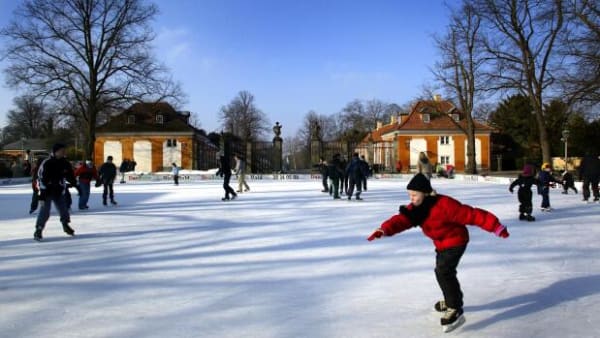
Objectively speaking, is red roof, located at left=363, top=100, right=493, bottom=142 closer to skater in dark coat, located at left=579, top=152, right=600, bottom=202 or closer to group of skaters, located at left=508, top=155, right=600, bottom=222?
group of skaters, located at left=508, top=155, right=600, bottom=222

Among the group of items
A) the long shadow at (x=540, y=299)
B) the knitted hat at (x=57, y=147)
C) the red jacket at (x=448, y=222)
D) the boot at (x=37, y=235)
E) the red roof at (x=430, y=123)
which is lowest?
the long shadow at (x=540, y=299)

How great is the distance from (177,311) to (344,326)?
143 centimetres

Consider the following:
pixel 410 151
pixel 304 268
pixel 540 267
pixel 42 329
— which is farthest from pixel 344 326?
pixel 410 151

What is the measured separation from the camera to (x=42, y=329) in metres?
3.59

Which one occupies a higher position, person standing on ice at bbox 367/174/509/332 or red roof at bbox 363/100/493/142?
red roof at bbox 363/100/493/142

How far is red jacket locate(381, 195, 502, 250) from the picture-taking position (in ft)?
11.5

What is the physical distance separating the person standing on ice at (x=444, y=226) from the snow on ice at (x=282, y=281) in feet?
0.72

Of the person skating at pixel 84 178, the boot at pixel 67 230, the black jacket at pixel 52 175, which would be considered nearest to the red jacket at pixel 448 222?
the black jacket at pixel 52 175

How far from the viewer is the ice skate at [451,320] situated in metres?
3.53

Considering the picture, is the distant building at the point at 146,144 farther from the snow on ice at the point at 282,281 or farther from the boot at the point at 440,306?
the boot at the point at 440,306

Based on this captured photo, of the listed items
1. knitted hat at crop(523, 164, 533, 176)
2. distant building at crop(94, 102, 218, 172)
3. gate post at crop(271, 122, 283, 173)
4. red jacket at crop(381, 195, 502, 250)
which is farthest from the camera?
distant building at crop(94, 102, 218, 172)

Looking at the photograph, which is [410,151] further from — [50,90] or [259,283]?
[259,283]

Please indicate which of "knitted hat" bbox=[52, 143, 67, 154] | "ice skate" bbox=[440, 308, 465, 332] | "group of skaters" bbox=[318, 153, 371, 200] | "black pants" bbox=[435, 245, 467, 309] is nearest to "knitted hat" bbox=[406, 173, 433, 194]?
"black pants" bbox=[435, 245, 467, 309]

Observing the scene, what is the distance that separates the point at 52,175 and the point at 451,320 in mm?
6579
